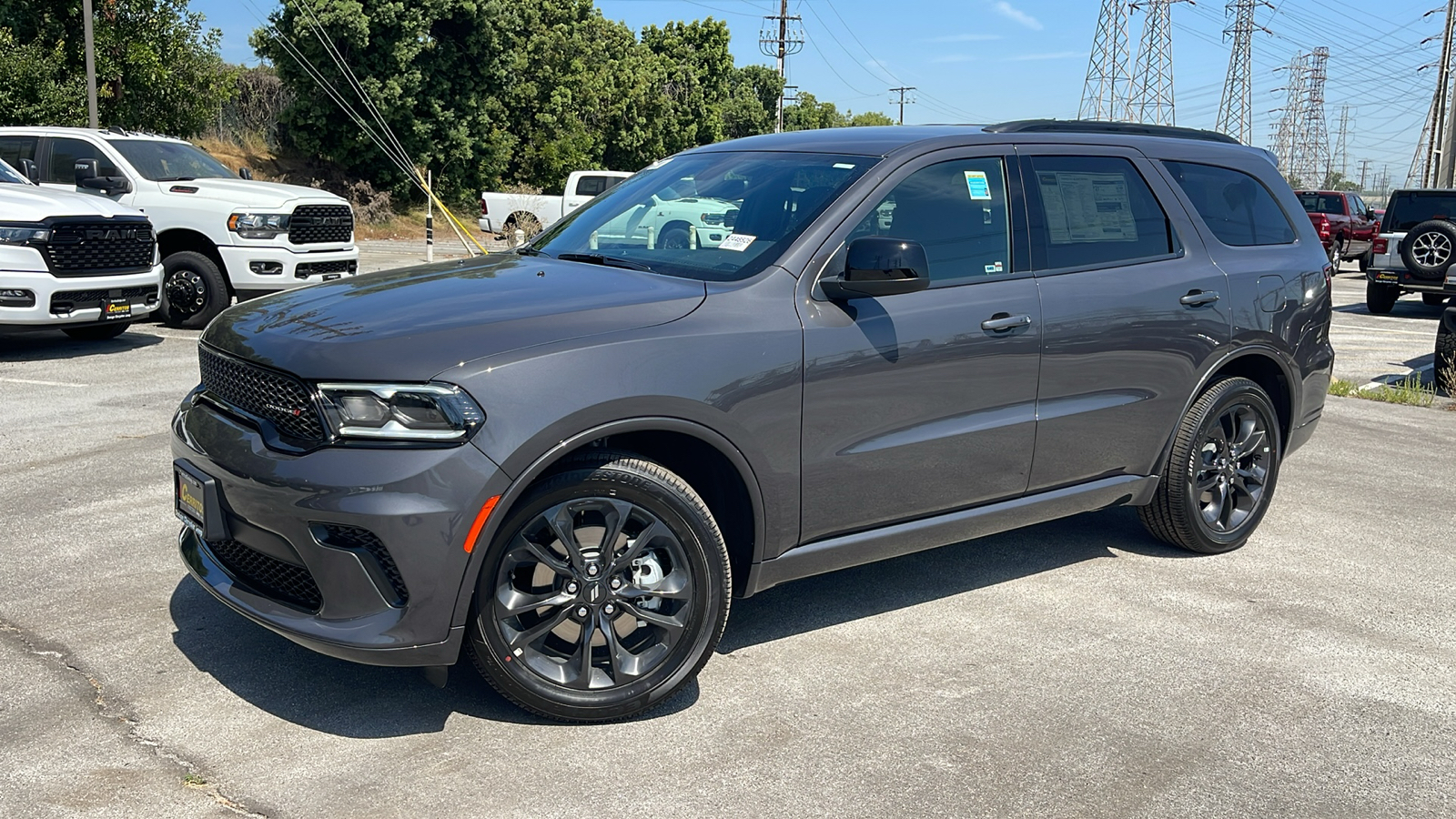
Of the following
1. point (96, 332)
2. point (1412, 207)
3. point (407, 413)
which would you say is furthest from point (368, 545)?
point (1412, 207)

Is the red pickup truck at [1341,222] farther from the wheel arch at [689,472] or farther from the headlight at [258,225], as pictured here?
the wheel arch at [689,472]

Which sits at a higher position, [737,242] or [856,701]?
[737,242]

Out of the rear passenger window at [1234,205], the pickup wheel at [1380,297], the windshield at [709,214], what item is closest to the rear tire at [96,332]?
the windshield at [709,214]

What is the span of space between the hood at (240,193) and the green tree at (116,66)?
50.7ft

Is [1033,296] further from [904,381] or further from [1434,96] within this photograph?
[1434,96]

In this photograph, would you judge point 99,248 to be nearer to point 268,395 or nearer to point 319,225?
point 319,225

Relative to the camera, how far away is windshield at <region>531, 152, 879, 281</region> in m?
4.30

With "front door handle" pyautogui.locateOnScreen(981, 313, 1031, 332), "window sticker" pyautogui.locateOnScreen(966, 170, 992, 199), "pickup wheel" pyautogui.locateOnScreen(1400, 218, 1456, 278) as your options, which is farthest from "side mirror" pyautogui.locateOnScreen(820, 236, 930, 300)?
"pickup wheel" pyautogui.locateOnScreen(1400, 218, 1456, 278)

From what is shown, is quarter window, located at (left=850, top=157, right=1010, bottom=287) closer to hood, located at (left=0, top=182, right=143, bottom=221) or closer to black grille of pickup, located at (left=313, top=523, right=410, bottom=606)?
black grille of pickup, located at (left=313, top=523, right=410, bottom=606)

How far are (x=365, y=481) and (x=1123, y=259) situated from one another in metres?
3.26

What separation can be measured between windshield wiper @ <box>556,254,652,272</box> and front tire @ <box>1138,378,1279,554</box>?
2.56 meters

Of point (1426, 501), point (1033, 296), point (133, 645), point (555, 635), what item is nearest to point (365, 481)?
point (555, 635)

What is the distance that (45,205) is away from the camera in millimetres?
10211

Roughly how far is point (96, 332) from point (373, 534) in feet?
32.4
